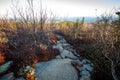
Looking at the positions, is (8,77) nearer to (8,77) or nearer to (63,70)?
(8,77)

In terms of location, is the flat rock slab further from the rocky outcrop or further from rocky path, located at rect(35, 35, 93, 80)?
the rocky outcrop

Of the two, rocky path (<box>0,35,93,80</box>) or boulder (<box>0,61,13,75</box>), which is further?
rocky path (<box>0,35,93,80</box>)

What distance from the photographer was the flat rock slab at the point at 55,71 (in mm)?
7462

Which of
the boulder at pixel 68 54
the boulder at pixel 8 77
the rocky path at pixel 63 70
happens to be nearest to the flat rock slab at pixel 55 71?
the rocky path at pixel 63 70

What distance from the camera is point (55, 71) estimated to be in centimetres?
800

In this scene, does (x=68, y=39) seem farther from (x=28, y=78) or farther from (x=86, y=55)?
(x=28, y=78)

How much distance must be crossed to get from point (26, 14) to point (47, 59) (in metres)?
4.49

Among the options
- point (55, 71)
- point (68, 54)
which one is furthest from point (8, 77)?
point (68, 54)

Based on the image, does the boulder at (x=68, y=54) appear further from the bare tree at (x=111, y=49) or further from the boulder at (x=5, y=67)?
the boulder at (x=5, y=67)

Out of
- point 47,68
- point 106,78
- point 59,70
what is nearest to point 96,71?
point 106,78

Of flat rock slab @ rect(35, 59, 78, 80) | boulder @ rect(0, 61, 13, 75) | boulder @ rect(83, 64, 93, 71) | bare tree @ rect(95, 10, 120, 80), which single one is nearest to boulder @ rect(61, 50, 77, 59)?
boulder @ rect(83, 64, 93, 71)

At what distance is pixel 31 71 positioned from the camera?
7.32 meters

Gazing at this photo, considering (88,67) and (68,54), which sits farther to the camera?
(68,54)

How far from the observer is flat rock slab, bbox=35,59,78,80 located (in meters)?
7.46
